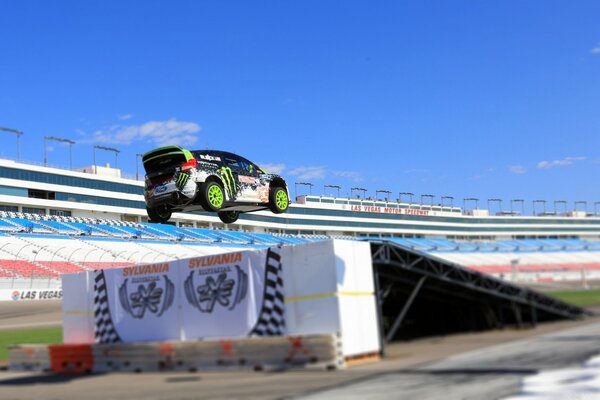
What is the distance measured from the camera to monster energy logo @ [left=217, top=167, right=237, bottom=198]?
14805mm

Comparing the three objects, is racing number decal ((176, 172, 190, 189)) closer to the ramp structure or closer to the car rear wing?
the car rear wing

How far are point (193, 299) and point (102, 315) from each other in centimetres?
382

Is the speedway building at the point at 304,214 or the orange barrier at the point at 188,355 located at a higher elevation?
the speedway building at the point at 304,214

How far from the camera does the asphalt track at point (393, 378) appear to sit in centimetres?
1009

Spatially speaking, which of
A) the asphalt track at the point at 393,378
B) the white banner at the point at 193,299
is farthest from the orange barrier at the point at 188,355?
the white banner at the point at 193,299

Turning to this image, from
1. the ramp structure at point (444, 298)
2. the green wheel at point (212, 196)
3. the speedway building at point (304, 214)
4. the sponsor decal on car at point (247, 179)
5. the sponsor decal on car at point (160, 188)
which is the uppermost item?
the speedway building at point (304, 214)

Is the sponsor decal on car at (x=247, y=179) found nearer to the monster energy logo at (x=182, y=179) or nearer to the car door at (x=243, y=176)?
the car door at (x=243, y=176)

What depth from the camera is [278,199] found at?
16.1 m

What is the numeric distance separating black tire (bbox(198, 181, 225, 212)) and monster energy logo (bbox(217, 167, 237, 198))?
38 cm

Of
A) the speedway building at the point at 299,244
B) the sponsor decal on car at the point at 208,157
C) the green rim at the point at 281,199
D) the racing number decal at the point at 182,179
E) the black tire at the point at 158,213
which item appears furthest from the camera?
the speedway building at the point at 299,244

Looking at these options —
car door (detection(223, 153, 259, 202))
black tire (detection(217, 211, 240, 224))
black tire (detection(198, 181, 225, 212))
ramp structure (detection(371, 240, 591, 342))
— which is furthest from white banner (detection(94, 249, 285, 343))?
ramp structure (detection(371, 240, 591, 342))

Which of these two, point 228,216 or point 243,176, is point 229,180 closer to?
point 243,176

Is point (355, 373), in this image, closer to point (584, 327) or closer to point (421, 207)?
point (584, 327)

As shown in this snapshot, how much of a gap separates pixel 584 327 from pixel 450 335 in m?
3.94
